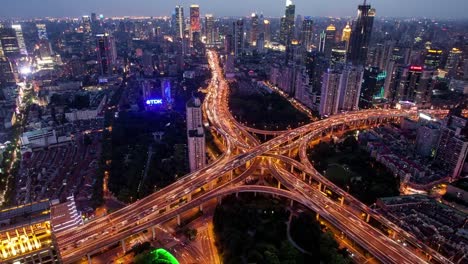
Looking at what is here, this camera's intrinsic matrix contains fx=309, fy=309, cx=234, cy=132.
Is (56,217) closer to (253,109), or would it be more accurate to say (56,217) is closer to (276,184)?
(276,184)

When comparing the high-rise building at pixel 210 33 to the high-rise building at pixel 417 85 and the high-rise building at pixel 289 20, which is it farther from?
the high-rise building at pixel 417 85

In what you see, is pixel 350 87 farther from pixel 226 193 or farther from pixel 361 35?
pixel 226 193

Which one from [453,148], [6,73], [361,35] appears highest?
[361,35]

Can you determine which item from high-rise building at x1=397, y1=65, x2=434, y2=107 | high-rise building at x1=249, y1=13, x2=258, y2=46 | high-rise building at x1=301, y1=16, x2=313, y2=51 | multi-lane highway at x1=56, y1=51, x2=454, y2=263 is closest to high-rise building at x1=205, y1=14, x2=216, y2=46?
high-rise building at x1=249, y1=13, x2=258, y2=46

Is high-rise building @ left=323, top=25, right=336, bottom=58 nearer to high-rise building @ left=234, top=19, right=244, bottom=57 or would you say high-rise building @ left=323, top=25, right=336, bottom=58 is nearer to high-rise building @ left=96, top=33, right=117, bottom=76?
high-rise building @ left=234, top=19, right=244, bottom=57

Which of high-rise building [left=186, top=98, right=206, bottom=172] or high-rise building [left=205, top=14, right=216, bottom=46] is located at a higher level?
high-rise building [left=205, top=14, right=216, bottom=46]

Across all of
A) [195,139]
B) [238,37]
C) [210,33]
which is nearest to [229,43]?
[238,37]
